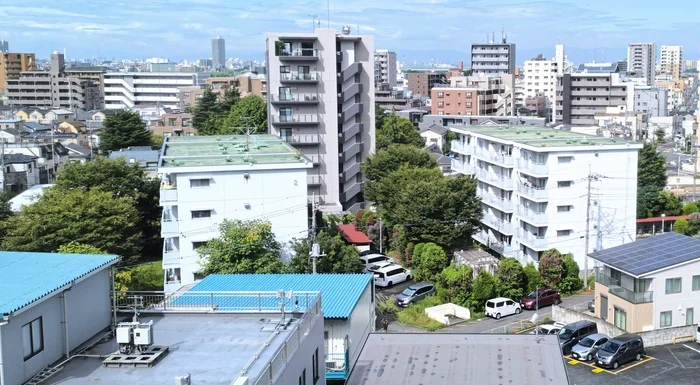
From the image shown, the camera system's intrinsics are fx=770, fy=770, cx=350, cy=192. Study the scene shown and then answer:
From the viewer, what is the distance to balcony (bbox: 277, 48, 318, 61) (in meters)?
33.4

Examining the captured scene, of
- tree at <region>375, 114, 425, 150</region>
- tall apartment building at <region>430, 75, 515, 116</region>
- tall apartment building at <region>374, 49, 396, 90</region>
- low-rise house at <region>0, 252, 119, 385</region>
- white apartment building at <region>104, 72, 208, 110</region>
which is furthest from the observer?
tall apartment building at <region>374, 49, 396, 90</region>

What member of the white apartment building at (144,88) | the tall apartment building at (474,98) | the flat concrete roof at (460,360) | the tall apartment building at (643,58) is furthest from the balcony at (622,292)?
the tall apartment building at (643,58)

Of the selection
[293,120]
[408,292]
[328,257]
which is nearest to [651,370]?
[408,292]

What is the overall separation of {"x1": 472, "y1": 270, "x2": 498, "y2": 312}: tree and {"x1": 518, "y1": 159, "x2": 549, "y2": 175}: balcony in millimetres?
4945

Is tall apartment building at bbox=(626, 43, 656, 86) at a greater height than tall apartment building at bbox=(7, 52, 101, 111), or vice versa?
tall apartment building at bbox=(626, 43, 656, 86)

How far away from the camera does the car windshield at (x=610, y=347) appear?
15961 mm

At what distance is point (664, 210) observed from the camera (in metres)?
31.0

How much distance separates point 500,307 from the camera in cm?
1991

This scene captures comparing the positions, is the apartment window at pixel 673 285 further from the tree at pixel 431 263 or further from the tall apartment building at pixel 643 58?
the tall apartment building at pixel 643 58

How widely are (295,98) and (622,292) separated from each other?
1910 centimetres

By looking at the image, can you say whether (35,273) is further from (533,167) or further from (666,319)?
(533,167)

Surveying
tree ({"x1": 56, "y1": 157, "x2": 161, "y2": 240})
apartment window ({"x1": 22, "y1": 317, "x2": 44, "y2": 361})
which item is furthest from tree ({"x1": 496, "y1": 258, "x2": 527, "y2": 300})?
apartment window ({"x1": 22, "y1": 317, "x2": 44, "y2": 361})

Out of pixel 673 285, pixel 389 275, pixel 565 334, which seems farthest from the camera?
pixel 389 275

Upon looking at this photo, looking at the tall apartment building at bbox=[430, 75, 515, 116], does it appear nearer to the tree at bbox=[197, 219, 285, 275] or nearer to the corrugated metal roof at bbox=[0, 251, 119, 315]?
the tree at bbox=[197, 219, 285, 275]
